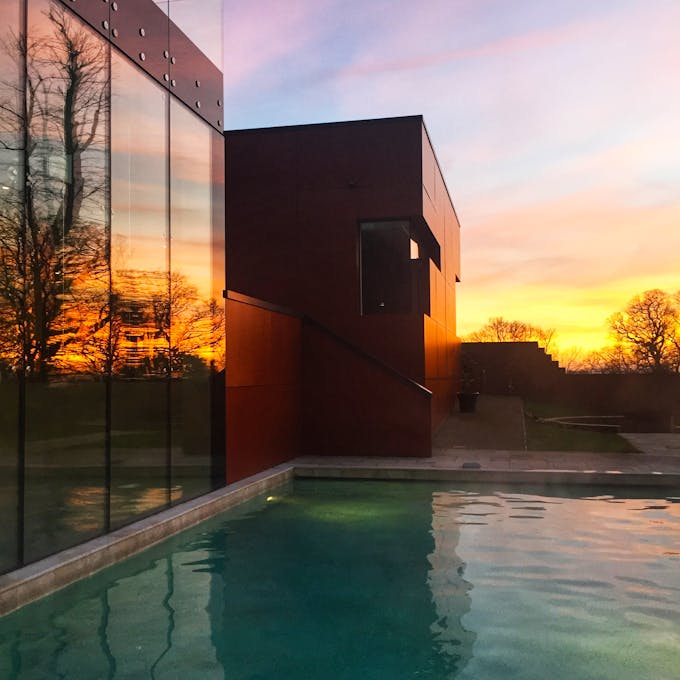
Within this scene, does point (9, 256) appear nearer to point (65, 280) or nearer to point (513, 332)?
point (65, 280)

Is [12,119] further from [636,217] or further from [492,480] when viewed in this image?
[636,217]

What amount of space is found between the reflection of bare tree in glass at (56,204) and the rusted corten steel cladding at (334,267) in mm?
6101

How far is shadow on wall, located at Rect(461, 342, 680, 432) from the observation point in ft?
91.9

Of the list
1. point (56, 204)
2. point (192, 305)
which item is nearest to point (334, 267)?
point (192, 305)

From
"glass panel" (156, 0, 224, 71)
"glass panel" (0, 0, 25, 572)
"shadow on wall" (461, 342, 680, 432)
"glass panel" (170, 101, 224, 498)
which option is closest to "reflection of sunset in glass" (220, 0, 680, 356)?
"glass panel" (156, 0, 224, 71)

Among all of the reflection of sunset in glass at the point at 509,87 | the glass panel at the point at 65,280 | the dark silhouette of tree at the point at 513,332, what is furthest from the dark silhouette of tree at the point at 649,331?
the glass panel at the point at 65,280

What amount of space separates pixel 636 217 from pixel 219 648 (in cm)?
2142

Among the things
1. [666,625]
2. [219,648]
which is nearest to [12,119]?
[219,648]

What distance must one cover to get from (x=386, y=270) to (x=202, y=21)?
31.5 ft

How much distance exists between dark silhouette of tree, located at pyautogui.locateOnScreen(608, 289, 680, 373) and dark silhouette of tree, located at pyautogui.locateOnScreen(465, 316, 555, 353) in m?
9.39

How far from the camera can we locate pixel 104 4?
6723 mm

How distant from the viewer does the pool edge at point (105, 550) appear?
16.5 ft

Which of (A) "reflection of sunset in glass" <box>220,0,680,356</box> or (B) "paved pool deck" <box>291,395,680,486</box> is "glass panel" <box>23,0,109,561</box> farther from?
(B) "paved pool deck" <box>291,395,680,486</box>

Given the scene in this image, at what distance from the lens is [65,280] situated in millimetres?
6262
